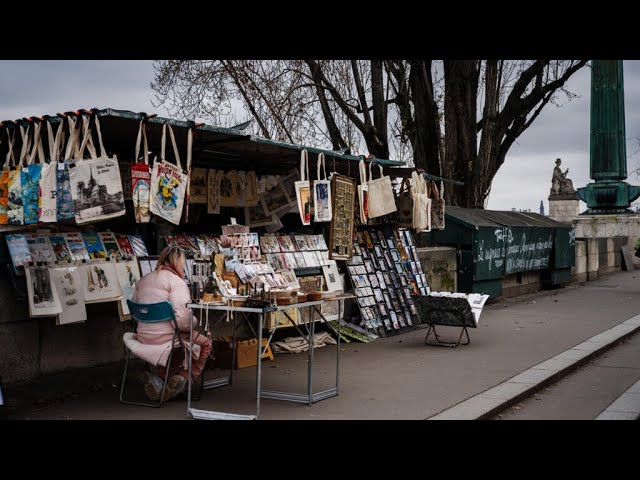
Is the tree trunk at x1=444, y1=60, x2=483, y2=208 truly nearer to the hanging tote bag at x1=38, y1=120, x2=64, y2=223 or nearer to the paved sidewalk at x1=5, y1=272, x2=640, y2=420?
the paved sidewalk at x1=5, y1=272, x2=640, y2=420

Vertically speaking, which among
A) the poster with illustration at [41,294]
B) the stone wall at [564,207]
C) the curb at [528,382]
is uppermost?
the stone wall at [564,207]

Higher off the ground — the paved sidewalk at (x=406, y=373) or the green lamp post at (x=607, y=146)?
the green lamp post at (x=607, y=146)

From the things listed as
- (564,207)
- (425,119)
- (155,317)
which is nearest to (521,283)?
(425,119)

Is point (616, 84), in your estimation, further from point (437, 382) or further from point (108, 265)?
point (108, 265)

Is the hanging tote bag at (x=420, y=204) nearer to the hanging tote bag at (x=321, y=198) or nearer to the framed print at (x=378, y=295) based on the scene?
the framed print at (x=378, y=295)

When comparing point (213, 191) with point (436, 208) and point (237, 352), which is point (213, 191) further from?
point (436, 208)

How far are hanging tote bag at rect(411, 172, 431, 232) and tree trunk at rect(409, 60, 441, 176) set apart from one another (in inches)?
278

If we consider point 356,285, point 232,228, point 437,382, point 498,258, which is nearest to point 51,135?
point 232,228

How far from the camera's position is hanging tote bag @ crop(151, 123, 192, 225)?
7.14 meters

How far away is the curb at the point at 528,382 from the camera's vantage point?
7.10m

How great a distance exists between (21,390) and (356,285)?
5.62 m

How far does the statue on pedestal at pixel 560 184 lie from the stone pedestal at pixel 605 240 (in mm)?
13855

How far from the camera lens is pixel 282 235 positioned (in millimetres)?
10633

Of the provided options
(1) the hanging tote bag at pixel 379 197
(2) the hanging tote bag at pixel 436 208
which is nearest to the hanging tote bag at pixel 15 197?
(1) the hanging tote bag at pixel 379 197
